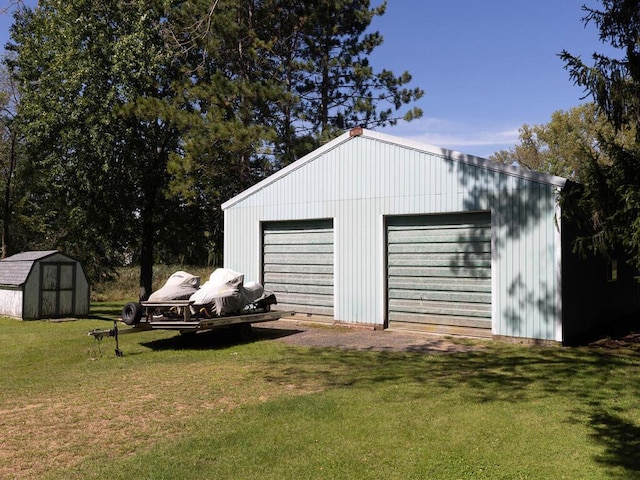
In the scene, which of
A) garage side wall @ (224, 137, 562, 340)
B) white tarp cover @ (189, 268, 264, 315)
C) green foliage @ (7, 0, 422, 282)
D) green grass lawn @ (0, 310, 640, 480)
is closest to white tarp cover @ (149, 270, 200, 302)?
white tarp cover @ (189, 268, 264, 315)

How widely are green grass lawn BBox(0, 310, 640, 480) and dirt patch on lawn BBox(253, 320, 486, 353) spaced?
650mm

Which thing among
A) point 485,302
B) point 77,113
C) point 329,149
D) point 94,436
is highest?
point 77,113

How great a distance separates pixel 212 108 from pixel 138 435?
19.0m

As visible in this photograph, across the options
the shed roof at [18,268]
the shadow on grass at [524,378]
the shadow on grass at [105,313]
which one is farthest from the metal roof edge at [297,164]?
the shed roof at [18,268]

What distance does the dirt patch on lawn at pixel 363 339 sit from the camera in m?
10.9

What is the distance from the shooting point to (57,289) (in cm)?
1806

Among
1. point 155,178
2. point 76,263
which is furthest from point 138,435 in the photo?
point 155,178

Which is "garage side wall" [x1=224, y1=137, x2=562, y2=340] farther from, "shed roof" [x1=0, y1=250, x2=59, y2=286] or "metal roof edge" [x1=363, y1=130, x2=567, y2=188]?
"shed roof" [x1=0, y1=250, x2=59, y2=286]

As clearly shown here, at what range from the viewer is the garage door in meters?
14.5

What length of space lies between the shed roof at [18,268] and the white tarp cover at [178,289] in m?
8.46

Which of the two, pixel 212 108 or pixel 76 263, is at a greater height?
pixel 212 108

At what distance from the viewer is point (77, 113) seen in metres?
22.2

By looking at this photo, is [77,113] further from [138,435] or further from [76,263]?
[138,435]

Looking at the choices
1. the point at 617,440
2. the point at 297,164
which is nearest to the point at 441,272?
the point at 297,164
